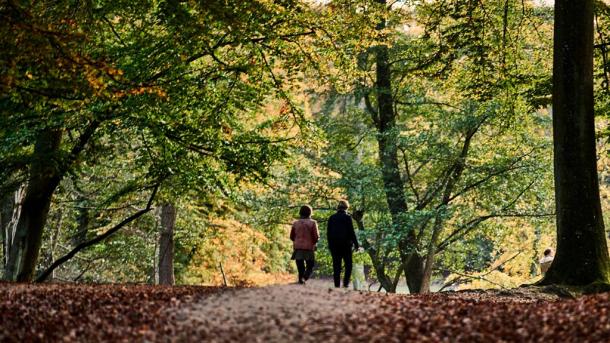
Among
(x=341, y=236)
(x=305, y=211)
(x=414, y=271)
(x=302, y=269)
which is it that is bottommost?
(x=302, y=269)

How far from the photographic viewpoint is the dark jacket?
36.2ft

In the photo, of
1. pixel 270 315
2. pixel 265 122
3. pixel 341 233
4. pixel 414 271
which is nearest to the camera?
pixel 270 315

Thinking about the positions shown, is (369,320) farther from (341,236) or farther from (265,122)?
(265,122)

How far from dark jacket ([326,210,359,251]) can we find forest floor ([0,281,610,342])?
2209 mm

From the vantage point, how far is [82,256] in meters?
22.3

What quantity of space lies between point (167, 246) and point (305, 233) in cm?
915

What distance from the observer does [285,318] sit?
6.87 m

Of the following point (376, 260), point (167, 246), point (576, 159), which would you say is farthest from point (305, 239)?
point (376, 260)

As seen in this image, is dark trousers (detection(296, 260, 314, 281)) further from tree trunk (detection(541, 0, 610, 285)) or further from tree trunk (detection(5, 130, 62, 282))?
tree trunk (detection(5, 130, 62, 282))

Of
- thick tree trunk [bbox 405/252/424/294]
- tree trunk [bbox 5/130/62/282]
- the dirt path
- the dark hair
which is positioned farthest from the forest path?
thick tree trunk [bbox 405/252/424/294]

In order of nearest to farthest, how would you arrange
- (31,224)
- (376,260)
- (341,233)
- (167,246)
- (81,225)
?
(341,233) < (31,224) < (167,246) < (376,260) < (81,225)

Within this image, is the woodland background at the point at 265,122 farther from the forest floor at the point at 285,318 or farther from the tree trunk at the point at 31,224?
the forest floor at the point at 285,318

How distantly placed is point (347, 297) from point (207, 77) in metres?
6.86

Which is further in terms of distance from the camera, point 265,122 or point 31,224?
point 265,122
